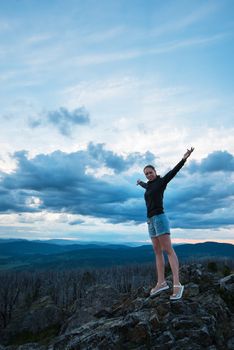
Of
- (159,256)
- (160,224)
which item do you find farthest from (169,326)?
(160,224)

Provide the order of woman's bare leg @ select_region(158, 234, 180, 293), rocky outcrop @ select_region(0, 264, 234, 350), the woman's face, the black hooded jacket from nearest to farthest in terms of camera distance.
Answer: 1. rocky outcrop @ select_region(0, 264, 234, 350)
2. woman's bare leg @ select_region(158, 234, 180, 293)
3. the black hooded jacket
4. the woman's face

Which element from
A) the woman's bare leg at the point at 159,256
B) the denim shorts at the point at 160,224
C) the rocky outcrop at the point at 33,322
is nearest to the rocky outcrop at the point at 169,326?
the woman's bare leg at the point at 159,256

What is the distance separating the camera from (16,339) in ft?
220

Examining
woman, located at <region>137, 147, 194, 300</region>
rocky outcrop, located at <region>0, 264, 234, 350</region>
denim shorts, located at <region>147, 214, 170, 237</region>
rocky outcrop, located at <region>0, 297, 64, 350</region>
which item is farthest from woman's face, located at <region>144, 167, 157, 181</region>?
rocky outcrop, located at <region>0, 297, 64, 350</region>

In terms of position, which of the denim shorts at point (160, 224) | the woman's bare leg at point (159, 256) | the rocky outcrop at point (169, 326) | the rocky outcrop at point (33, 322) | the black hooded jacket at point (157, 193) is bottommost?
the rocky outcrop at point (33, 322)

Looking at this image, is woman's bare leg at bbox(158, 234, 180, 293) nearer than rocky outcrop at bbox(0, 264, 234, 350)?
No

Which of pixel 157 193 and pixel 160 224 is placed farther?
pixel 157 193

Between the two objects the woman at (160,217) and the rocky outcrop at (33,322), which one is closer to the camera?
the woman at (160,217)

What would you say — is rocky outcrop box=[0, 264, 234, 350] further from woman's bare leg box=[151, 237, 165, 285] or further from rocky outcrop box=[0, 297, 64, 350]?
rocky outcrop box=[0, 297, 64, 350]

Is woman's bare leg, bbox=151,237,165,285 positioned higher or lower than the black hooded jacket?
lower

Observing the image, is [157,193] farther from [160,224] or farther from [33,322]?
[33,322]

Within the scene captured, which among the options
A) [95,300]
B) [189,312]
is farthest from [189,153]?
[95,300]

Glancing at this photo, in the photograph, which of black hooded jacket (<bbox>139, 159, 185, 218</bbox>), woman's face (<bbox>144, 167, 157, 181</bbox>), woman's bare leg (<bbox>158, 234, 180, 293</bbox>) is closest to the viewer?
woman's bare leg (<bbox>158, 234, 180, 293</bbox>)

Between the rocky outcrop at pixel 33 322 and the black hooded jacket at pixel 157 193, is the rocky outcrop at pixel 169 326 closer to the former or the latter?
the black hooded jacket at pixel 157 193
